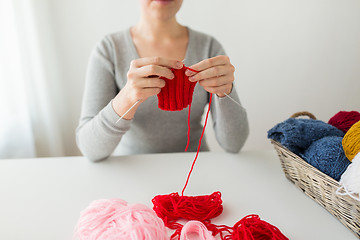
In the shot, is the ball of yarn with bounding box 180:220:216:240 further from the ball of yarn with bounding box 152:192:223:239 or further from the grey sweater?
the grey sweater

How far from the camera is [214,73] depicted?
28.0 inches

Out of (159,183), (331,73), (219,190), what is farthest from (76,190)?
(331,73)

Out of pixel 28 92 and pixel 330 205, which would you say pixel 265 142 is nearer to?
pixel 330 205

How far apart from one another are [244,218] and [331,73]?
1.45 m

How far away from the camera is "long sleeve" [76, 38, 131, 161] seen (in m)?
0.83

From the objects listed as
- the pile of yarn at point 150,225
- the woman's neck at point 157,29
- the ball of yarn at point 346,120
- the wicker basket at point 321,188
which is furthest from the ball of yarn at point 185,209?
the woman's neck at point 157,29

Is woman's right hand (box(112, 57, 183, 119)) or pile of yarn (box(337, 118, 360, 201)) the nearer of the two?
pile of yarn (box(337, 118, 360, 201))

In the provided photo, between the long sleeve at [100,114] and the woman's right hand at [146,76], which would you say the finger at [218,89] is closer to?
the woman's right hand at [146,76]

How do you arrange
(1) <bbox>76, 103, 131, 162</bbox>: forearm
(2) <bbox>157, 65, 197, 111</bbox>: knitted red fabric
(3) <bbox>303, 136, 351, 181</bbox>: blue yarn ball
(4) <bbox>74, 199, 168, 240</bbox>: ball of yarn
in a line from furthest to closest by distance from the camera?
(1) <bbox>76, 103, 131, 162</bbox>: forearm → (2) <bbox>157, 65, 197, 111</bbox>: knitted red fabric → (3) <bbox>303, 136, 351, 181</bbox>: blue yarn ball → (4) <bbox>74, 199, 168, 240</bbox>: ball of yarn

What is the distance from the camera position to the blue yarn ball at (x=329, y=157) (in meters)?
0.61

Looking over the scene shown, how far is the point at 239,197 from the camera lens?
72 cm

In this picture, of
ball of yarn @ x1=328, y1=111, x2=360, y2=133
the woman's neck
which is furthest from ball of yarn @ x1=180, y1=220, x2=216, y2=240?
the woman's neck

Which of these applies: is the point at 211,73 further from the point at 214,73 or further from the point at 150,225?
the point at 150,225

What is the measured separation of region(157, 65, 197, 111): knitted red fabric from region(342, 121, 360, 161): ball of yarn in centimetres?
39
